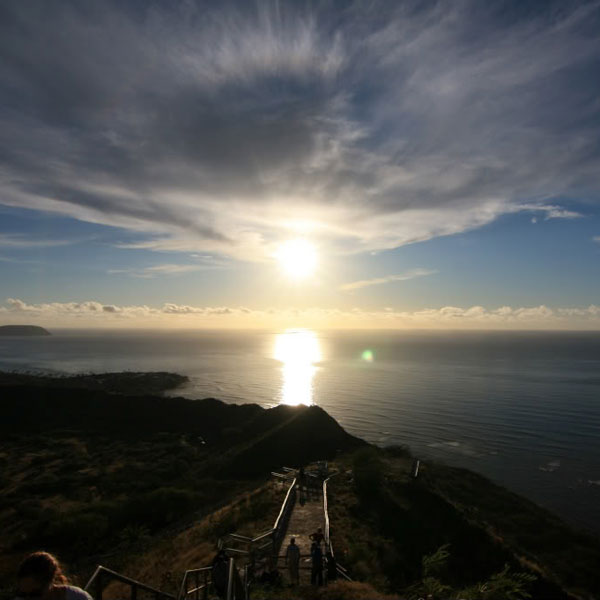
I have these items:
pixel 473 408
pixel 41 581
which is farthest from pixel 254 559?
pixel 473 408

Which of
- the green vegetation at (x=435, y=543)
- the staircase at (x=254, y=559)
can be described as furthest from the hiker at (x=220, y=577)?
the green vegetation at (x=435, y=543)

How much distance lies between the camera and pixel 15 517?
3197cm

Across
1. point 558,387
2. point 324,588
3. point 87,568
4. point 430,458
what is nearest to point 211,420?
point 430,458

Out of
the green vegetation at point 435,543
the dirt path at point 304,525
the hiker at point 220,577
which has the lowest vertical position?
the green vegetation at point 435,543

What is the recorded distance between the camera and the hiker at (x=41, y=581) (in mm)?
4059

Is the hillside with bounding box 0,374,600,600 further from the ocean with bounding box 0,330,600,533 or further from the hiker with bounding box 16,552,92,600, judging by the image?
the hiker with bounding box 16,552,92,600

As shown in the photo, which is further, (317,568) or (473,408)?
(473,408)

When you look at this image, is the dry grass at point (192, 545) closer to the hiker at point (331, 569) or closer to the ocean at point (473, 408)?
the hiker at point (331, 569)

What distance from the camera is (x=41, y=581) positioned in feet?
13.5

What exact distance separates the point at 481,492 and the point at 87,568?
34.9m

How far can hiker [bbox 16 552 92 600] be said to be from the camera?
4.06 meters

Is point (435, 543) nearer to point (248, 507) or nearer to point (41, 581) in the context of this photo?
point (248, 507)

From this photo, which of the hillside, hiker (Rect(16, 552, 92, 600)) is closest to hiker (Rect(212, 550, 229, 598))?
the hillside

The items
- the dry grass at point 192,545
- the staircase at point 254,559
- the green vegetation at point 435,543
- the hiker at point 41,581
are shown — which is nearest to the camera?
the hiker at point 41,581
